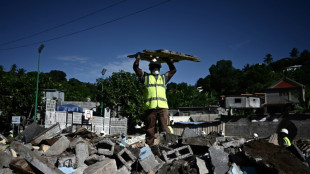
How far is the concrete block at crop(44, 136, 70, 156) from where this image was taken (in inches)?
228

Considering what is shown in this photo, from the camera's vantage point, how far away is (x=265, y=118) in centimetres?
2150

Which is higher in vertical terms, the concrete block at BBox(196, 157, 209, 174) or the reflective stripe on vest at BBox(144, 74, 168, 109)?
the reflective stripe on vest at BBox(144, 74, 168, 109)

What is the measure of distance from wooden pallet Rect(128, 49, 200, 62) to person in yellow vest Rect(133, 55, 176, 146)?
10.8 inches

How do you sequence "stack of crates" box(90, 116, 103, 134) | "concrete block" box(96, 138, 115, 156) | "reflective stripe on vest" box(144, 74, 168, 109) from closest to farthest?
"concrete block" box(96, 138, 115, 156), "reflective stripe on vest" box(144, 74, 168, 109), "stack of crates" box(90, 116, 103, 134)

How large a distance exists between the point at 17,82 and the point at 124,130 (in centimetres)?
998

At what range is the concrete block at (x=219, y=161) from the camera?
4512mm

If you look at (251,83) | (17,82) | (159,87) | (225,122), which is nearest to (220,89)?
(251,83)

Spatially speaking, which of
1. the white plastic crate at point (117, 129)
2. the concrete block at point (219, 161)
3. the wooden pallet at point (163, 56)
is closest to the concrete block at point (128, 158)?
the concrete block at point (219, 161)

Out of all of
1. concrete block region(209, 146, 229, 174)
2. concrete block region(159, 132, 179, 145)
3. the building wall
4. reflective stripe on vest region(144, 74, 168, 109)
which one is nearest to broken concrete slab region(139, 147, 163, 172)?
concrete block region(209, 146, 229, 174)

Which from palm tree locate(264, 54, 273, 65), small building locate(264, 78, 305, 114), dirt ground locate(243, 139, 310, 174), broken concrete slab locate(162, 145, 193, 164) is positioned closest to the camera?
dirt ground locate(243, 139, 310, 174)

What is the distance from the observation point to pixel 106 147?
5.82 m

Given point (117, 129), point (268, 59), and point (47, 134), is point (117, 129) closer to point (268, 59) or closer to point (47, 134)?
point (47, 134)

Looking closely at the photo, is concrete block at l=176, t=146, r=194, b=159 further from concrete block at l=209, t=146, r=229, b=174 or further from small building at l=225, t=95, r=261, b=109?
small building at l=225, t=95, r=261, b=109

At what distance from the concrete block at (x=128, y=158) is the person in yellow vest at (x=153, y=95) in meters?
1.36
